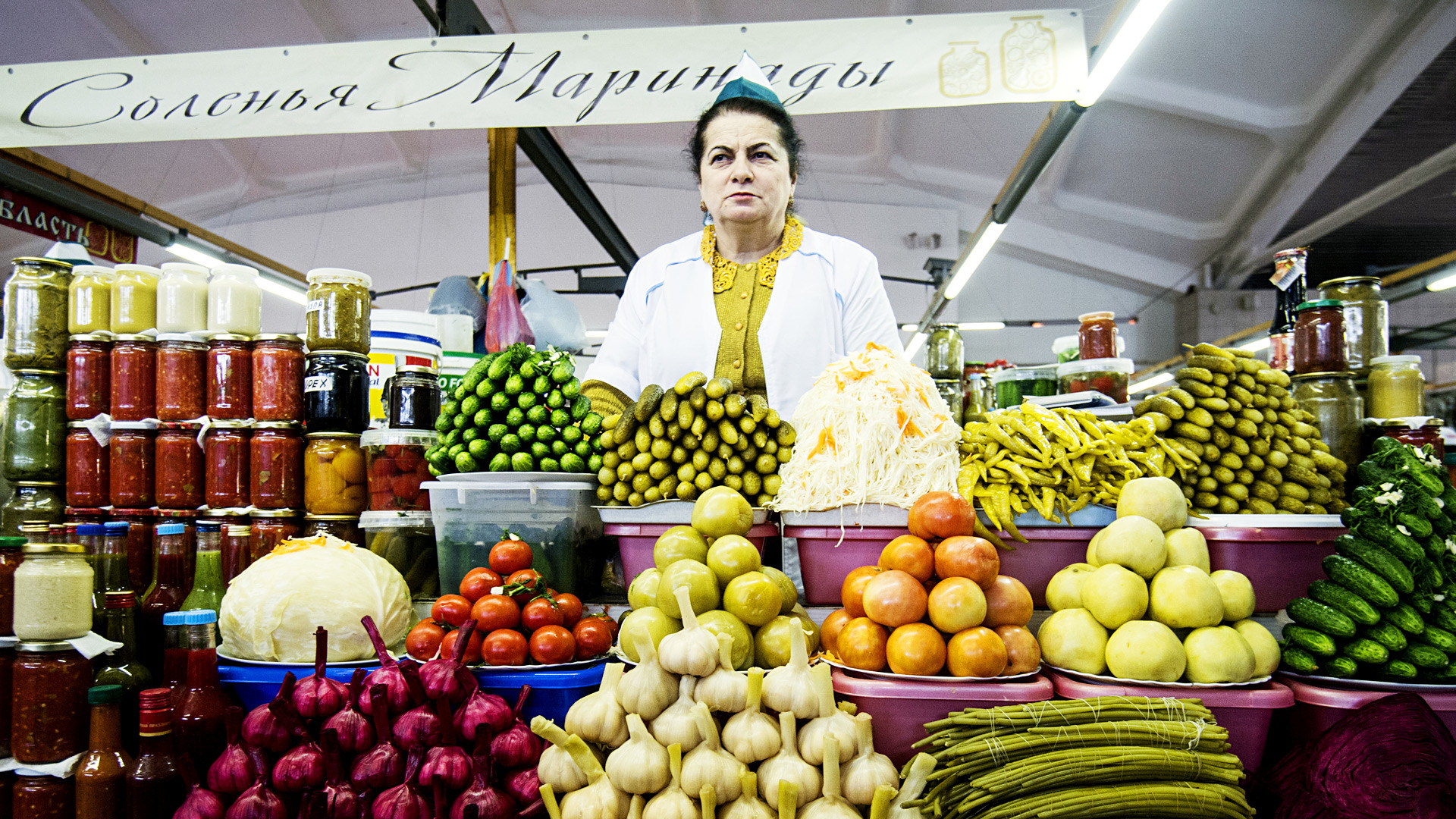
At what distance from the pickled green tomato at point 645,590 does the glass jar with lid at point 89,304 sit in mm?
2285

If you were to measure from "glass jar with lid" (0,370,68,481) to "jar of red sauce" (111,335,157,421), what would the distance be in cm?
25

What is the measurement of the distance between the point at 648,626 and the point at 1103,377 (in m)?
2.03

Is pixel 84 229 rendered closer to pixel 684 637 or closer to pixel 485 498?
pixel 485 498

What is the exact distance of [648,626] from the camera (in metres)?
1.85

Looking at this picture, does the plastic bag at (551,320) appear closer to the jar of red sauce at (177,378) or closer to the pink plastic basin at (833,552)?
the jar of red sauce at (177,378)

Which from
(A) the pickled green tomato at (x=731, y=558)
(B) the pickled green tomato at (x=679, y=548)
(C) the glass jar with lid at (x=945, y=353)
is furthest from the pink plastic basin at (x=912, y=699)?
(C) the glass jar with lid at (x=945, y=353)

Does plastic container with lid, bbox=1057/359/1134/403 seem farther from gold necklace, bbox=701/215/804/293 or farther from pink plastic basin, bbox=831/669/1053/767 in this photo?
pink plastic basin, bbox=831/669/1053/767

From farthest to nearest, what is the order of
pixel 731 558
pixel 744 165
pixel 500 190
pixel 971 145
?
1. pixel 971 145
2. pixel 500 190
3. pixel 744 165
4. pixel 731 558

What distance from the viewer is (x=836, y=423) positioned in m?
2.26

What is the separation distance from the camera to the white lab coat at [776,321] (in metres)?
3.17

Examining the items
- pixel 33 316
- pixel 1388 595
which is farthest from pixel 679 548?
pixel 33 316

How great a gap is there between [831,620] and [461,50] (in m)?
3.67

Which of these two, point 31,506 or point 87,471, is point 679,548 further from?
point 31,506

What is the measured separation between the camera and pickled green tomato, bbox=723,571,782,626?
6.18ft
